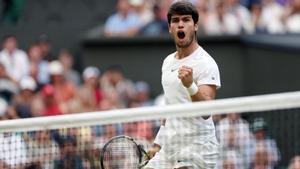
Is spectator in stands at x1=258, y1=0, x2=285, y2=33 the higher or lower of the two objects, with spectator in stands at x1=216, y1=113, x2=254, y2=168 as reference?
higher

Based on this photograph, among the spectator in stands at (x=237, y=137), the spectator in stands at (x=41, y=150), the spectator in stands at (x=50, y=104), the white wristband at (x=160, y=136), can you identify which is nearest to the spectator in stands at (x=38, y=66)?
the spectator in stands at (x=50, y=104)

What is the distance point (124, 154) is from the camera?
9477 mm

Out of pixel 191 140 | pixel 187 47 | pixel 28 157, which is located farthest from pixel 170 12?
pixel 28 157

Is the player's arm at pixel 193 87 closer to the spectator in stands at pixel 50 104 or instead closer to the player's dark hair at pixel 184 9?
the player's dark hair at pixel 184 9

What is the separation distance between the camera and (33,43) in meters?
19.8

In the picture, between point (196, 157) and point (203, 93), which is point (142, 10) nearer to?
point (196, 157)

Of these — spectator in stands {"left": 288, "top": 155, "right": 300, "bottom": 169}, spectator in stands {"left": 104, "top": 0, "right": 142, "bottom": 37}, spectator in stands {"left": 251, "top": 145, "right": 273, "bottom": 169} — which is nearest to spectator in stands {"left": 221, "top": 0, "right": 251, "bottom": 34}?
spectator in stands {"left": 104, "top": 0, "right": 142, "bottom": 37}

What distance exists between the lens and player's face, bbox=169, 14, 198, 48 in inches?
354

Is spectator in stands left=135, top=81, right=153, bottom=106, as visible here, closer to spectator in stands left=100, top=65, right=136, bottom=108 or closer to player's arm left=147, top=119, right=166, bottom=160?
spectator in stands left=100, top=65, right=136, bottom=108

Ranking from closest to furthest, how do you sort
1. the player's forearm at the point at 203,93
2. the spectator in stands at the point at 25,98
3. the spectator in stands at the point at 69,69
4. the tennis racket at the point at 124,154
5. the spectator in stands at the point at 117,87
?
the player's forearm at the point at 203,93 < the tennis racket at the point at 124,154 < the spectator in stands at the point at 25,98 < the spectator in stands at the point at 117,87 < the spectator in stands at the point at 69,69

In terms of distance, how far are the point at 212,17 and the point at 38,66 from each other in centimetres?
300

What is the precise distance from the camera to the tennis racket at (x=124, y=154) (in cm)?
931

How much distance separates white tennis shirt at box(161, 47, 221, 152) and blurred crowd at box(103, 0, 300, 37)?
9.89 m

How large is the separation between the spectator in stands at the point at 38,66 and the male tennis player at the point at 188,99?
937 cm
